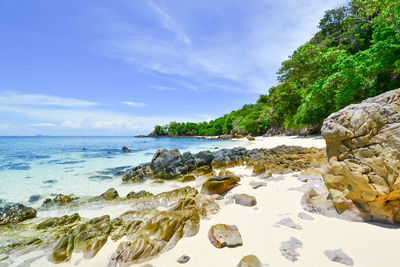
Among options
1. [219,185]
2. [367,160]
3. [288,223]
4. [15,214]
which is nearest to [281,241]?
[288,223]

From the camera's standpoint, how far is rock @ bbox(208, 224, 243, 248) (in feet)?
9.33

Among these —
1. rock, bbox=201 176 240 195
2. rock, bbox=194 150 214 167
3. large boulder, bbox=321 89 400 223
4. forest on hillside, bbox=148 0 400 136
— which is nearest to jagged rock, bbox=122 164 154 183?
rock, bbox=194 150 214 167

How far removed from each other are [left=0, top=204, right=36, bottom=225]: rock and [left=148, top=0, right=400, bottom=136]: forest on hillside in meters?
20.1

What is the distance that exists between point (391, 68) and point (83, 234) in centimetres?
2016

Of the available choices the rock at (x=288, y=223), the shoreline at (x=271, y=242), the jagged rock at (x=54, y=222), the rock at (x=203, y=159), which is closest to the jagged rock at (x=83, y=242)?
the shoreline at (x=271, y=242)

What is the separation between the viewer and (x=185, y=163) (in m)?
9.74

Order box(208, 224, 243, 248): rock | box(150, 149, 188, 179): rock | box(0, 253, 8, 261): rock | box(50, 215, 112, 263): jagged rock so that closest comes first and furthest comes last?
box(208, 224, 243, 248): rock
box(50, 215, 112, 263): jagged rock
box(0, 253, 8, 261): rock
box(150, 149, 188, 179): rock

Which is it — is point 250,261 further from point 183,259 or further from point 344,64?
point 344,64

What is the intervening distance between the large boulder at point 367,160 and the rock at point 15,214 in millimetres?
9157

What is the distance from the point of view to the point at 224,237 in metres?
2.96

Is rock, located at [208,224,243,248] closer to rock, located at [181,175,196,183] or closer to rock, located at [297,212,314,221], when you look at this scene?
rock, located at [297,212,314,221]

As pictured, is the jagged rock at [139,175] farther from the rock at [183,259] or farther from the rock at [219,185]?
the rock at [183,259]

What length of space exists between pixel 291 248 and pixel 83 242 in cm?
429

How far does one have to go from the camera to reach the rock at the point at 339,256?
2.28m
